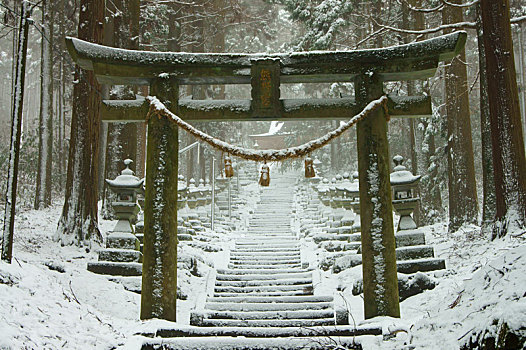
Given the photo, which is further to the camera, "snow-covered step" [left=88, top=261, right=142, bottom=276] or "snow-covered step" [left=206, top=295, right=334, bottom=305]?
"snow-covered step" [left=88, top=261, right=142, bottom=276]

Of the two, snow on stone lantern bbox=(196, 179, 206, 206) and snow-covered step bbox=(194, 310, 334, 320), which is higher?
snow on stone lantern bbox=(196, 179, 206, 206)

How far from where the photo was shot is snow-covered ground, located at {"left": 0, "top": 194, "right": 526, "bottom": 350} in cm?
388

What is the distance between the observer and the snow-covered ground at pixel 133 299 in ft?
12.7

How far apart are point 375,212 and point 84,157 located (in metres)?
7.08

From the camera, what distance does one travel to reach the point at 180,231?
1305 centimetres

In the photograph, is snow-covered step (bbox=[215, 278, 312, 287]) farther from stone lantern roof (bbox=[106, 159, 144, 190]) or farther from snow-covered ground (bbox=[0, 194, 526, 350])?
stone lantern roof (bbox=[106, 159, 144, 190])

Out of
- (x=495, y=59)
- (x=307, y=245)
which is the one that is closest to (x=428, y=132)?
(x=307, y=245)

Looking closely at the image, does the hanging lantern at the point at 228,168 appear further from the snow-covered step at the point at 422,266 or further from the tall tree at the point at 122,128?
the tall tree at the point at 122,128

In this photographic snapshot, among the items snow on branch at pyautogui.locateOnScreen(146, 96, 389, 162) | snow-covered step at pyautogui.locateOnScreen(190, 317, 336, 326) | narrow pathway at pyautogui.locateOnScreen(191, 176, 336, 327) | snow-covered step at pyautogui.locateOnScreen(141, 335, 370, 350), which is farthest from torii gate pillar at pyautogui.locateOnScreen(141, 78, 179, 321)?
snow-covered step at pyautogui.locateOnScreen(141, 335, 370, 350)

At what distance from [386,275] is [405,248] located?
2.92m

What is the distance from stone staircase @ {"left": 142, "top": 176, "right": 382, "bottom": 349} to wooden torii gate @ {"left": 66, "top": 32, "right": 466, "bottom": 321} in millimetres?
929

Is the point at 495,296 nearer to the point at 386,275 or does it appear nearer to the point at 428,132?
the point at 386,275

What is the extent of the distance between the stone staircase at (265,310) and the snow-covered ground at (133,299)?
494 mm

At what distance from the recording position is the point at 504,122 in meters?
8.41
